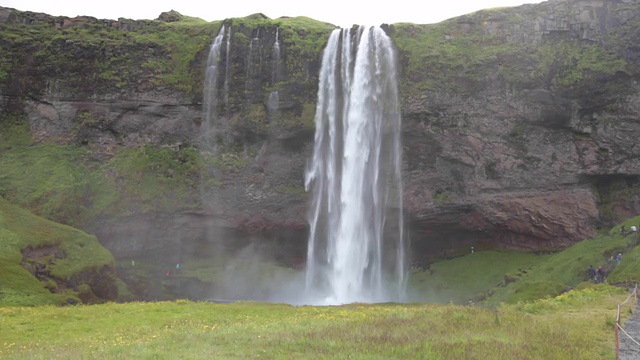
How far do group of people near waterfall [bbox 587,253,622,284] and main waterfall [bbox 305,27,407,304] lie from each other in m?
21.0

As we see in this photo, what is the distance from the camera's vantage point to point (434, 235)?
60031mm

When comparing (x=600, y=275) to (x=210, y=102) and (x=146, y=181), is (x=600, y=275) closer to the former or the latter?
(x=210, y=102)

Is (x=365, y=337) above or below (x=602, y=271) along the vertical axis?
above

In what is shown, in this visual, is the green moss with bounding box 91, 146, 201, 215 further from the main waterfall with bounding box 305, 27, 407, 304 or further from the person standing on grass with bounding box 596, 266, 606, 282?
the person standing on grass with bounding box 596, 266, 606, 282

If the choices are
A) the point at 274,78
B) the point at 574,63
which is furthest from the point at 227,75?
the point at 574,63

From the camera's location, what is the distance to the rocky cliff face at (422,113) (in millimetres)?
54000

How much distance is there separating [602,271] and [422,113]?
25932mm

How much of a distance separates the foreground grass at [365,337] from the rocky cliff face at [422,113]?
3186 cm

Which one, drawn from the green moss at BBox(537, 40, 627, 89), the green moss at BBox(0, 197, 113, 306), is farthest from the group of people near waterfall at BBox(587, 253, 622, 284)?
the green moss at BBox(0, 197, 113, 306)

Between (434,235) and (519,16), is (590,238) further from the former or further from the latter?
(519,16)

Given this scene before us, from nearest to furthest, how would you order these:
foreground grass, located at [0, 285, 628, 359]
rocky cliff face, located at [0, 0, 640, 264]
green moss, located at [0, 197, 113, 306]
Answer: foreground grass, located at [0, 285, 628, 359]
green moss, located at [0, 197, 113, 306]
rocky cliff face, located at [0, 0, 640, 264]

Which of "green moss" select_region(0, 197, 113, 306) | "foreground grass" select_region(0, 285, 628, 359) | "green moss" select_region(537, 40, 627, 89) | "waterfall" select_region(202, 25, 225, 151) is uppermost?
"green moss" select_region(537, 40, 627, 89)

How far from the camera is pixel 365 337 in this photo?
616 inches

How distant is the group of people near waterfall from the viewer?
3494 cm
